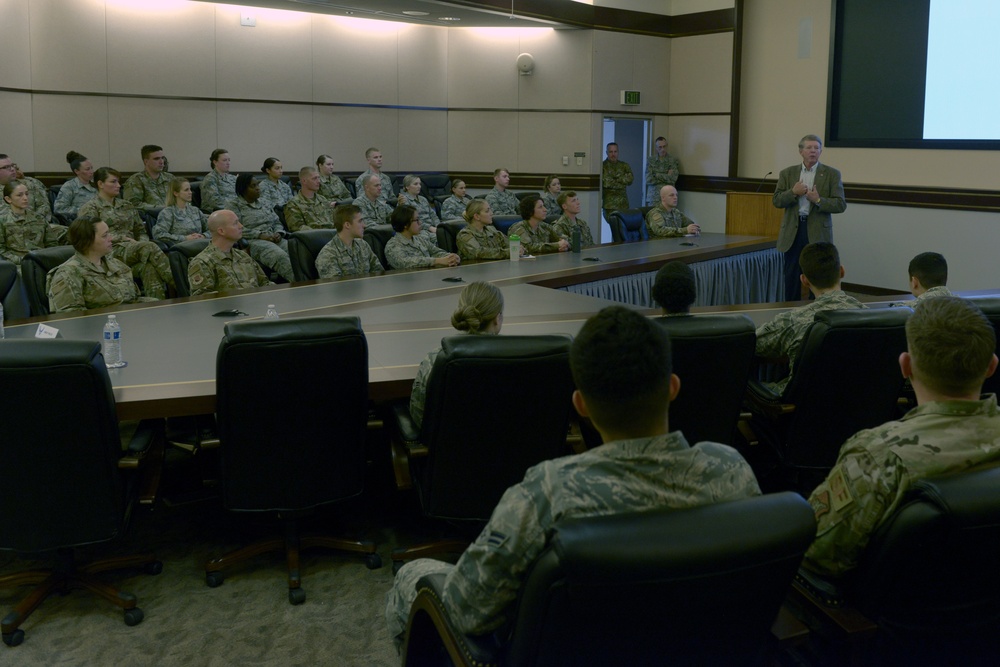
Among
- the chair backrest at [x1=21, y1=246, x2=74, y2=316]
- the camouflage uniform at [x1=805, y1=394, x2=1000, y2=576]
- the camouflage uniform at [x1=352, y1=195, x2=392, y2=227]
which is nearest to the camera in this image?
the camouflage uniform at [x1=805, y1=394, x2=1000, y2=576]

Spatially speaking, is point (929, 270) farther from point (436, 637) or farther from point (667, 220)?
point (667, 220)

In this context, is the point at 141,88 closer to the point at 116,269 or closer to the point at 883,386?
the point at 116,269

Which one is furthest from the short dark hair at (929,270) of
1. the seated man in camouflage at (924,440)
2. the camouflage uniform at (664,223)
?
the camouflage uniform at (664,223)

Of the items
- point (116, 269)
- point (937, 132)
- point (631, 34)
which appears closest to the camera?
point (116, 269)

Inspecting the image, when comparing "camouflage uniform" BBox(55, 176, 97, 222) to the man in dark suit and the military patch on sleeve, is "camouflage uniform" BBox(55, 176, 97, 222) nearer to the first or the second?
the man in dark suit

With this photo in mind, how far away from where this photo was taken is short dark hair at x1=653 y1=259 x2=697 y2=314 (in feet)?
10.5

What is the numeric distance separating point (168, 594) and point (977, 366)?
7.99 ft

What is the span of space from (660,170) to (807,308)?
28.1 feet

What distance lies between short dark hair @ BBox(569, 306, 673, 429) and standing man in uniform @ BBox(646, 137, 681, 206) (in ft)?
34.9

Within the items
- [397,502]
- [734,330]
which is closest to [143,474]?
[397,502]

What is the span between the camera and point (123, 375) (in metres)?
3.13

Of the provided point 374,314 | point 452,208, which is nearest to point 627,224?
→ point 452,208

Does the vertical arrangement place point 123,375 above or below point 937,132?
below

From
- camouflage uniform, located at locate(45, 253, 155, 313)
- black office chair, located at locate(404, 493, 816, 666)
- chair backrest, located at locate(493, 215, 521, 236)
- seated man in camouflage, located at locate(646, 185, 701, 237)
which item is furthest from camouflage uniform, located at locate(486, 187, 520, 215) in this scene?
black office chair, located at locate(404, 493, 816, 666)
